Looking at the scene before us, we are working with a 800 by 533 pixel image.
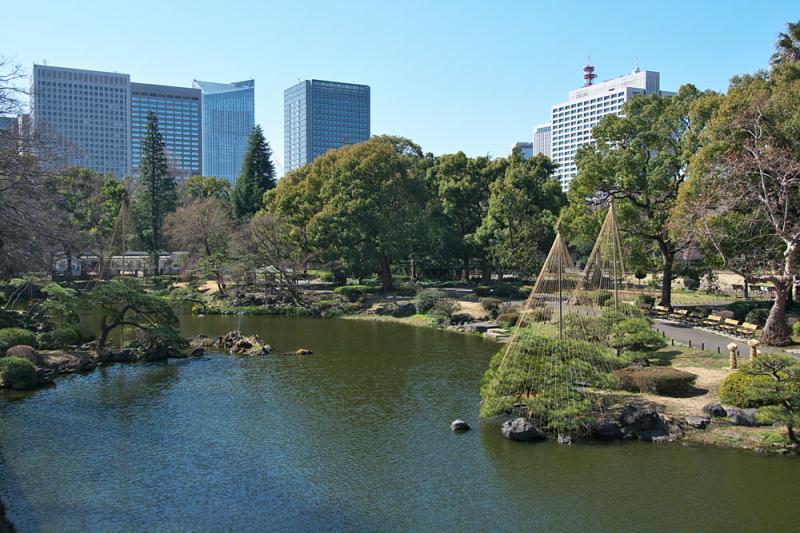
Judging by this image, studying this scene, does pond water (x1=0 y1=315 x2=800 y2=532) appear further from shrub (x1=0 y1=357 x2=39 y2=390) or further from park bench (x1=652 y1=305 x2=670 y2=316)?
park bench (x1=652 y1=305 x2=670 y2=316)

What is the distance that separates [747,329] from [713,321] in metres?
2.65

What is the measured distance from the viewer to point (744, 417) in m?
17.0

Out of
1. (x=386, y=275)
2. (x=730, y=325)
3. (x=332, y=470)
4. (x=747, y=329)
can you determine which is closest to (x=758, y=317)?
(x=730, y=325)

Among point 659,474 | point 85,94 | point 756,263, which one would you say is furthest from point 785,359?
point 85,94

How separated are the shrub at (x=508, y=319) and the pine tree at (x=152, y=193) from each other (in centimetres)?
3976

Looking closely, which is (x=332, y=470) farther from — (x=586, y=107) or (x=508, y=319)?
(x=586, y=107)

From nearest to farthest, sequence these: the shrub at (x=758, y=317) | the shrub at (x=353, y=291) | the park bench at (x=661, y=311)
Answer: the shrub at (x=758, y=317)
the park bench at (x=661, y=311)
the shrub at (x=353, y=291)

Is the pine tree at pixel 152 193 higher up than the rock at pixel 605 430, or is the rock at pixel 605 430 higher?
the pine tree at pixel 152 193

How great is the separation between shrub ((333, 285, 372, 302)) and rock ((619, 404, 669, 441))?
29703mm

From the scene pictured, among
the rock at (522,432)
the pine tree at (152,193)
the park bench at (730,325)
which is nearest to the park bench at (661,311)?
the park bench at (730,325)

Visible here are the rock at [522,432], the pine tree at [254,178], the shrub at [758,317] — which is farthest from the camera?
the pine tree at [254,178]

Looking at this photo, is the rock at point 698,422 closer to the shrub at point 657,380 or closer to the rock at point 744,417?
the rock at point 744,417

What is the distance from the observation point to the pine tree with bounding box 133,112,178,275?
63.9m

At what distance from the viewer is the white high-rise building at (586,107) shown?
154250 mm
